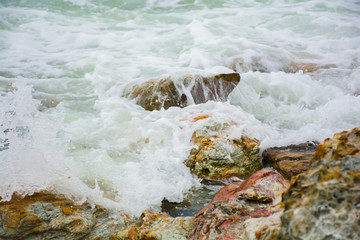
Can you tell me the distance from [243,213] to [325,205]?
1110 mm

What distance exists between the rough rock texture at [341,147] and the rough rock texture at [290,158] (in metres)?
1.95

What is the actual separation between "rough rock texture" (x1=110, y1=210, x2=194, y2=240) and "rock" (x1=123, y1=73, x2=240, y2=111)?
320 cm

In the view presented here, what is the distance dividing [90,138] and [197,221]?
3085mm

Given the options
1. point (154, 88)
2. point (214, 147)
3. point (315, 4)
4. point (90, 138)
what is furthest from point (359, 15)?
point (90, 138)

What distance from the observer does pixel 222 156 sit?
14.0 ft

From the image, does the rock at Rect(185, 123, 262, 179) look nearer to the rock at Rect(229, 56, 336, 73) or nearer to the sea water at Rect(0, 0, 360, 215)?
the sea water at Rect(0, 0, 360, 215)

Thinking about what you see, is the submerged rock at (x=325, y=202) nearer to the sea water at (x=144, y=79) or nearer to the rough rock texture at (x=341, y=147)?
the rough rock texture at (x=341, y=147)

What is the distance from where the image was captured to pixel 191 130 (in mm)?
4809

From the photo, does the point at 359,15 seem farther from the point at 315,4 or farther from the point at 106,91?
the point at 106,91

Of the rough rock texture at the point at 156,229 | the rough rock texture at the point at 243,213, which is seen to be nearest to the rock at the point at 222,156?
the rough rock texture at the point at 243,213

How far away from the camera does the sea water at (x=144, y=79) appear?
13.1 ft

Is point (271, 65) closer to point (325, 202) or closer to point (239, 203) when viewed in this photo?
point (239, 203)

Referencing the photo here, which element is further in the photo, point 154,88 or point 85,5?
point 85,5

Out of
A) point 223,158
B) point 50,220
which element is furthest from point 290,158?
point 50,220
